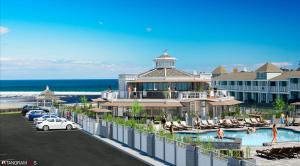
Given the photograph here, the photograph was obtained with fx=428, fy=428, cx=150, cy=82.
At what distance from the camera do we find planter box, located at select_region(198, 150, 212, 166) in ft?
63.3

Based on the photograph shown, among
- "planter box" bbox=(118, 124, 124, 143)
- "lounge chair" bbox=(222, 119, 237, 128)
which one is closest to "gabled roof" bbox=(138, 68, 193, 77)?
"lounge chair" bbox=(222, 119, 237, 128)

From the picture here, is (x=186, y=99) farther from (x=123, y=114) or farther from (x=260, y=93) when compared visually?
(x=260, y=93)

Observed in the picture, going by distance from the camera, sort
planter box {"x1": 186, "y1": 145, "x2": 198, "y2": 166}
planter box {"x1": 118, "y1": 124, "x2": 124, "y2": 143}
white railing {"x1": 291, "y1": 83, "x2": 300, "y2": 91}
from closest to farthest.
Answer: planter box {"x1": 186, "y1": 145, "x2": 198, "y2": 166}, planter box {"x1": 118, "y1": 124, "x2": 124, "y2": 143}, white railing {"x1": 291, "y1": 83, "x2": 300, "y2": 91}

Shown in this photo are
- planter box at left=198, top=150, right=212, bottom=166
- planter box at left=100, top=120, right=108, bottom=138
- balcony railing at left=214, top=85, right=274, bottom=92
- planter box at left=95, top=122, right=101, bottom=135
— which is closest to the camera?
planter box at left=198, top=150, right=212, bottom=166

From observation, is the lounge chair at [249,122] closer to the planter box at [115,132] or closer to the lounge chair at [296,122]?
the lounge chair at [296,122]

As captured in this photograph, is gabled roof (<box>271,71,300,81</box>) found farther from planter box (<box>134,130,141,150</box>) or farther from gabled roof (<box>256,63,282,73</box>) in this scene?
planter box (<box>134,130,141,150</box>)

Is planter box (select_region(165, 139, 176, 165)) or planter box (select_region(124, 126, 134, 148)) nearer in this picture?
planter box (select_region(165, 139, 176, 165))

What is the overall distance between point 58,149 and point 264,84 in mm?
66524

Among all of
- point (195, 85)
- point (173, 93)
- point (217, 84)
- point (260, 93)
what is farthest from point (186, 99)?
point (217, 84)

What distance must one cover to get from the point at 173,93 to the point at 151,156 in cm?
2800

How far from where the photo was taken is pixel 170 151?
922 inches

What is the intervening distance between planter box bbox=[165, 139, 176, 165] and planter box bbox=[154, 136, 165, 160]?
433mm

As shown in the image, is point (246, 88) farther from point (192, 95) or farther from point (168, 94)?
point (168, 94)

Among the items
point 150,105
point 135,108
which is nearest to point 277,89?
point 150,105
